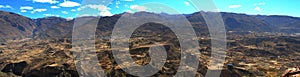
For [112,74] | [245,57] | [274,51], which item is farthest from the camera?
[274,51]

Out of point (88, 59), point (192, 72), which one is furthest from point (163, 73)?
point (88, 59)

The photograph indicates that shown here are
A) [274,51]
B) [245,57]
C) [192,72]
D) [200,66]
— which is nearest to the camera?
[192,72]

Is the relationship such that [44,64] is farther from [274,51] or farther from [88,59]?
[274,51]

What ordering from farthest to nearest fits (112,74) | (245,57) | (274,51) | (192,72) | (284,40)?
(284,40) → (274,51) → (245,57) → (192,72) → (112,74)

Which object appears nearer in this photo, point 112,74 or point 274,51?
point 112,74

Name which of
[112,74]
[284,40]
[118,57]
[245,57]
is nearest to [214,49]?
[245,57]

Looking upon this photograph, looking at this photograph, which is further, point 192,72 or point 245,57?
point 245,57

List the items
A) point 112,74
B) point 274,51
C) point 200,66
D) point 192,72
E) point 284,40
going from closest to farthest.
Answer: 1. point 112,74
2. point 192,72
3. point 200,66
4. point 274,51
5. point 284,40

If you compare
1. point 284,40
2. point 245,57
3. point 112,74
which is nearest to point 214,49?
point 245,57

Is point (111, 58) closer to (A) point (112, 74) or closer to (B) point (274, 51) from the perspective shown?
(A) point (112, 74)
